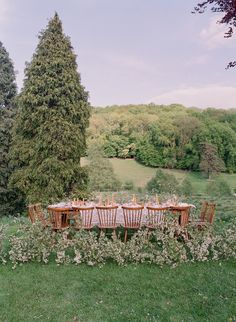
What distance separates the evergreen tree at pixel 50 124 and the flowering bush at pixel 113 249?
5.68m

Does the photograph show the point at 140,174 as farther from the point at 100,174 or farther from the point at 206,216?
the point at 206,216

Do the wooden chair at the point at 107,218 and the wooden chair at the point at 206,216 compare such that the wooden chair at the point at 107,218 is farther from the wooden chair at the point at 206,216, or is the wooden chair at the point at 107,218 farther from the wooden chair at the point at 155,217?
the wooden chair at the point at 206,216

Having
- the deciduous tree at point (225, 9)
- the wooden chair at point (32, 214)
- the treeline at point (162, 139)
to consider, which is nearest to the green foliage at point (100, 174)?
the treeline at point (162, 139)

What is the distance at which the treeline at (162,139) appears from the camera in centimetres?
2848

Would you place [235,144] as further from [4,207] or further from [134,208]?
[134,208]

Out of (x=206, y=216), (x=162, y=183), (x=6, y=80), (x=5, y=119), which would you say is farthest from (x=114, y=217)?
(x=162, y=183)

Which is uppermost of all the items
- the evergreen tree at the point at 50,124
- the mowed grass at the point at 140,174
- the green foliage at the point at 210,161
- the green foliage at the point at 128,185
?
the evergreen tree at the point at 50,124

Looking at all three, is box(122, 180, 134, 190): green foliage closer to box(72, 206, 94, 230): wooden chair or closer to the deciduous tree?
box(72, 206, 94, 230): wooden chair

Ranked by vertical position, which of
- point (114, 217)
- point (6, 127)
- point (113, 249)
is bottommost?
point (113, 249)

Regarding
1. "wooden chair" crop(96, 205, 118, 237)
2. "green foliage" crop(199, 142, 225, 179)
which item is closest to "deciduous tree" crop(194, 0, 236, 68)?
"wooden chair" crop(96, 205, 118, 237)

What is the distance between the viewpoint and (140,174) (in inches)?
1091

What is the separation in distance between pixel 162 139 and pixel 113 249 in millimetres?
23787

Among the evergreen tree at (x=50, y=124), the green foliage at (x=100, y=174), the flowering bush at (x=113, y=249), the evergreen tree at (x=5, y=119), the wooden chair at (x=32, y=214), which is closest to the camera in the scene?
the flowering bush at (x=113, y=249)

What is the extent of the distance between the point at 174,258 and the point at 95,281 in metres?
1.37
